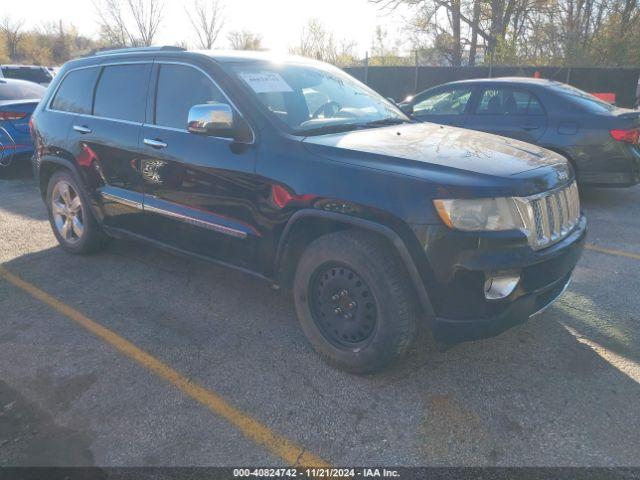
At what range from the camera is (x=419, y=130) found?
12.2ft

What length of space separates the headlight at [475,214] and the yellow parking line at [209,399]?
1.32m

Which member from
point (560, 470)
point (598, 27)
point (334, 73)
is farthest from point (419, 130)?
point (598, 27)

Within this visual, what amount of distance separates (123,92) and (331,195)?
242cm

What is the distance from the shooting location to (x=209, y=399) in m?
2.87

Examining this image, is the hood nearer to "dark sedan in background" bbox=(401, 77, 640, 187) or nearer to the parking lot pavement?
the parking lot pavement

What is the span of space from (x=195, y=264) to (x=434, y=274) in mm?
2874

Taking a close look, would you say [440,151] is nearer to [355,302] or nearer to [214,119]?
[355,302]

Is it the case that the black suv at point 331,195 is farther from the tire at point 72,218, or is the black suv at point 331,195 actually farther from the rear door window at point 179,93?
the tire at point 72,218

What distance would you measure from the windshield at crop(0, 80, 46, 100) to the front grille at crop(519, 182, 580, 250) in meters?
9.06

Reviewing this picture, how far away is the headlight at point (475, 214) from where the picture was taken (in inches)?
101

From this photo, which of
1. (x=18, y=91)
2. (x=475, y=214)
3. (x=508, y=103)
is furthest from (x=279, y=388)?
(x=18, y=91)

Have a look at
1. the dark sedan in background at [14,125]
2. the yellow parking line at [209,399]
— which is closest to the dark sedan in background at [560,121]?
the yellow parking line at [209,399]

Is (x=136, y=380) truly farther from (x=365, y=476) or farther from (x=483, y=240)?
(x=483, y=240)

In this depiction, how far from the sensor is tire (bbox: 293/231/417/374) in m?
2.74
